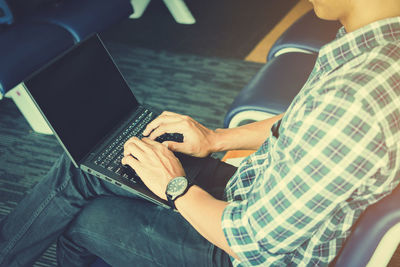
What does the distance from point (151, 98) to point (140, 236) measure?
1429mm

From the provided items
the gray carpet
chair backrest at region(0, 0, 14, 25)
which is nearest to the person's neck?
the gray carpet

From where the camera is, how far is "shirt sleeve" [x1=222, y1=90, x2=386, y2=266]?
21.9 inches

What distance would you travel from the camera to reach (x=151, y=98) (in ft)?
7.29

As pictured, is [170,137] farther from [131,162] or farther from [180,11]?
[180,11]

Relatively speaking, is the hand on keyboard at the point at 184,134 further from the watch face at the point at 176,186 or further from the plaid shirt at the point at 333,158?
the plaid shirt at the point at 333,158

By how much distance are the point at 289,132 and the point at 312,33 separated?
3.93ft

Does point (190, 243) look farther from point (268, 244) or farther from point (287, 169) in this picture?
point (287, 169)

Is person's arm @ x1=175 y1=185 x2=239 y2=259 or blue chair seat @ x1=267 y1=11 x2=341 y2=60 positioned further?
blue chair seat @ x1=267 y1=11 x2=341 y2=60

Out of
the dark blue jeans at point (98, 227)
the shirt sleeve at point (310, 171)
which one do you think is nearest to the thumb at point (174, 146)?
the dark blue jeans at point (98, 227)

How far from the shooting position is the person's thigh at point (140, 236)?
0.86 meters

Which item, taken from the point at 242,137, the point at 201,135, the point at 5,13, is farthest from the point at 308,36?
the point at 5,13

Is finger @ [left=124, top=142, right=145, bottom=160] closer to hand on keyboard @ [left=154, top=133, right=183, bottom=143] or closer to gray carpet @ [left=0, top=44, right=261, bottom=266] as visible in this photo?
hand on keyboard @ [left=154, top=133, right=183, bottom=143]

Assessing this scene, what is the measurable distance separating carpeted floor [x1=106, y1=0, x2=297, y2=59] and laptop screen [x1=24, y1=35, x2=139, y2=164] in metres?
1.57

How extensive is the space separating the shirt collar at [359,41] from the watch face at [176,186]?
1.32 ft
